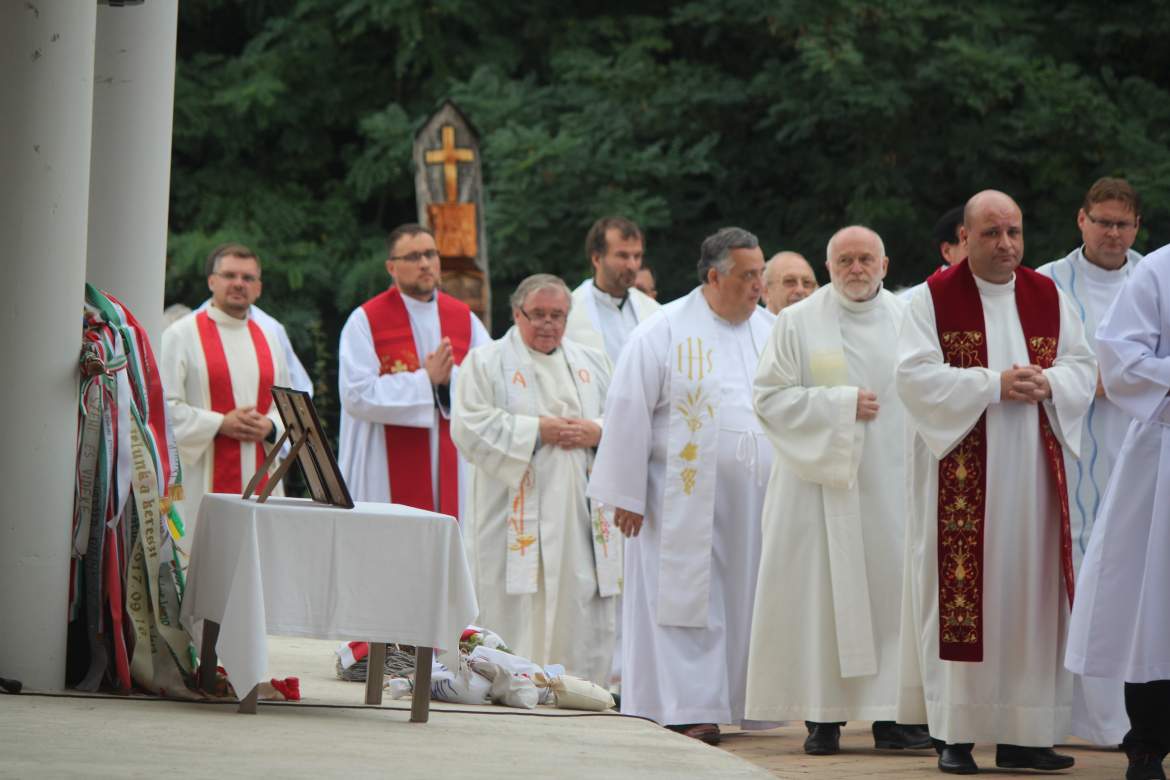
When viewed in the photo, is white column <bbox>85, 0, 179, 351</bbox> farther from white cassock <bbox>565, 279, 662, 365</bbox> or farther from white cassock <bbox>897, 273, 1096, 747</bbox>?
white cassock <bbox>565, 279, 662, 365</bbox>

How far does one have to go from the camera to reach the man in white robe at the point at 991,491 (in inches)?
294

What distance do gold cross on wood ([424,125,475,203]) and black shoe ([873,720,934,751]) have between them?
22.1ft

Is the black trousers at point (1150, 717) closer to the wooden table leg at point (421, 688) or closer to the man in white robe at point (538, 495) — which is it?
the wooden table leg at point (421, 688)

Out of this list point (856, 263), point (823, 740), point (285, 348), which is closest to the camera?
point (823, 740)

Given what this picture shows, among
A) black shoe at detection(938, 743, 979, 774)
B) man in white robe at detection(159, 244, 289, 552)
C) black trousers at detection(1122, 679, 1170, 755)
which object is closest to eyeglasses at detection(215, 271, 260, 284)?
man in white robe at detection(159, 244, 289, 552)

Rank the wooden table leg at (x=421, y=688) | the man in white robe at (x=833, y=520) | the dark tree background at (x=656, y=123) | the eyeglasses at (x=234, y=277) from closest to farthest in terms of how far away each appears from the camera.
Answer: the wooden table leg at (x=421, y=688) < the man in white robe at (x=833, y=520) < the eyeglasses at (x=234, y=277) < the dark tree background at (x=656, y=123)

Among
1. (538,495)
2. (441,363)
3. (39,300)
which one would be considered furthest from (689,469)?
(39,300)

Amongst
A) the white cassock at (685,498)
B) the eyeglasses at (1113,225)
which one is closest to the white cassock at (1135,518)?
the eyeglasses at (1113,225)

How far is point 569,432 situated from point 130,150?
9.81ft

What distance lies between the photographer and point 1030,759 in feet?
24.4

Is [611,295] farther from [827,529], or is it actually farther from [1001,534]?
[1001,534]

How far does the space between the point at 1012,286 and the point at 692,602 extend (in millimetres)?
2082

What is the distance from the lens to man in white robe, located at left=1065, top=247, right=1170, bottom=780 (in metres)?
6.62

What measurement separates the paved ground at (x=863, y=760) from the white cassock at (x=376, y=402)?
8.49 feet
